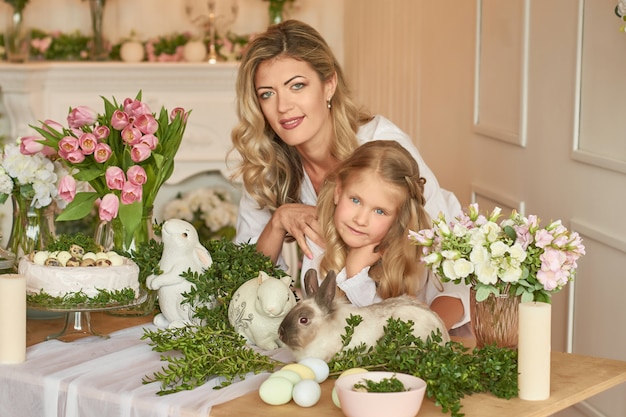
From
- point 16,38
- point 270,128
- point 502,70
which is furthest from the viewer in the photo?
point 16,38

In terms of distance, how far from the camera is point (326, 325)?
6.35 feet

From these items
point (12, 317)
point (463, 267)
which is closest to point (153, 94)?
point (12, 317)

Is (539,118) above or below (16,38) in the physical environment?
below

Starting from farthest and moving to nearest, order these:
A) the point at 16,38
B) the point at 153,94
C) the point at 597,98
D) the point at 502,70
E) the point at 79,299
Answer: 1. the point at 153,94
2. the point at 16,38
3. the point at 502,70
4. the point at 597,98
5. the point at 79,299

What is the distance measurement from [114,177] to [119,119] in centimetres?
14

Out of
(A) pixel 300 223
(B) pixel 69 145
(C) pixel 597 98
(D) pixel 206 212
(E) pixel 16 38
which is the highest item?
(E) pixel 16 38

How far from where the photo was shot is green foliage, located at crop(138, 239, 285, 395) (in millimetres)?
1913

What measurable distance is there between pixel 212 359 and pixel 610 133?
1541 millimetres

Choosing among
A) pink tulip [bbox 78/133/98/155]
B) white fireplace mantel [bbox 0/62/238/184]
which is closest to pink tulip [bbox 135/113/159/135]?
pink tulip [bbox 78/133/98/155]

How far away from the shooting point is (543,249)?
6.37ft

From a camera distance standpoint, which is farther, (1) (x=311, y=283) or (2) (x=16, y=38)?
(2) (x=16, y=38)

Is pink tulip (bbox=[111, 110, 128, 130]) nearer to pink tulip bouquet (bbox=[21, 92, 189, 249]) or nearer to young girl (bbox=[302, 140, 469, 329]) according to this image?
pink tulip bouquet (bbox=[21, 92, 189, 249])

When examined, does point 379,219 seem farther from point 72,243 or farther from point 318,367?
point 72,243

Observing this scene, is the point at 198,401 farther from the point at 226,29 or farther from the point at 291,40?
the point at 226,29
